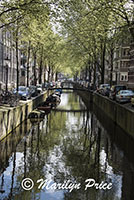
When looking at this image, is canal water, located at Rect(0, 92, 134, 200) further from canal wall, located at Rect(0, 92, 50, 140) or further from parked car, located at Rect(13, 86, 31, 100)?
parked car, located at Rect(13, 86, 31, 100)

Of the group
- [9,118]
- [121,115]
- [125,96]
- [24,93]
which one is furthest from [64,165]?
[24,93]

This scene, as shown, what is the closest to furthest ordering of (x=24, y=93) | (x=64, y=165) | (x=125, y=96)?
(x=64, y=165), (x=125, y=96), (x=24, y=93)

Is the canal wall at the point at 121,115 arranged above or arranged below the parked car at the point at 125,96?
below

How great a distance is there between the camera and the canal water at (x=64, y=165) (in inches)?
639

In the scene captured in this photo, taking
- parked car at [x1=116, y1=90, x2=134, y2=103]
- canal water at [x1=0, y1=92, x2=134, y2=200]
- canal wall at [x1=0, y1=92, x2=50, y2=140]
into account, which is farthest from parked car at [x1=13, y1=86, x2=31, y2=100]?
parked car at [x1=116, y1=90, x2=134, y2=103]

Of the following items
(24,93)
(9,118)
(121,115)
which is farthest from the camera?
(24,93)

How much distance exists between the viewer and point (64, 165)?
67.3 feet

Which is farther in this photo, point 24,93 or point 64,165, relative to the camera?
point 24,93

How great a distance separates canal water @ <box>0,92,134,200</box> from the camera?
53.3 ft

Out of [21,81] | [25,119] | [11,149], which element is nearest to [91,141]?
[11,149]

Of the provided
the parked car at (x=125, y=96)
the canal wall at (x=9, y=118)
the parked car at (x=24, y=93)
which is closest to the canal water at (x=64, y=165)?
the canal wall at (x=9, y=118)

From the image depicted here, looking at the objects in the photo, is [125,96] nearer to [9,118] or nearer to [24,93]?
[24,93]

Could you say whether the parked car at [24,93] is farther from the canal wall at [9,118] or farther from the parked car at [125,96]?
the parked car at [125,96]

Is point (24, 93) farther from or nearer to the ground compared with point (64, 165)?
farther from the ground
